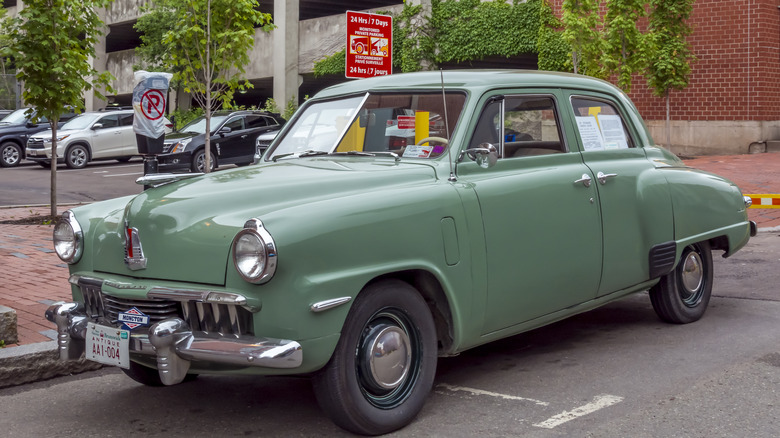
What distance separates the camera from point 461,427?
437 centimetres

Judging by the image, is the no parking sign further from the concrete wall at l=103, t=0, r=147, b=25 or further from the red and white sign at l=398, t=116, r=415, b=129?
the concrete wall at l=103, t=0, r=147, b=25

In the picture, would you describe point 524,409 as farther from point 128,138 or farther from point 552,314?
point 128,138

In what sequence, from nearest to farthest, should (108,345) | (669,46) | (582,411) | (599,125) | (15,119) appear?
(108,345)
(582,411)
(599,125)
(669,46)
(15,119)

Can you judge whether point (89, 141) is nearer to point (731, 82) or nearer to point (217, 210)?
point (731, 82)

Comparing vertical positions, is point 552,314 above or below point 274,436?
above

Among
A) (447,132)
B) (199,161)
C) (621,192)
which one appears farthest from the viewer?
(199,161)

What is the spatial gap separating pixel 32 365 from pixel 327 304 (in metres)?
2.49

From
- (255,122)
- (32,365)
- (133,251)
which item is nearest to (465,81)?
(133,251)

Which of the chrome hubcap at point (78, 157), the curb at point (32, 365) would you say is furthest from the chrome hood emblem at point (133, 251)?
the chrome hubcap at point (78, 157)

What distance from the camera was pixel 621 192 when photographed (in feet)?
18.7

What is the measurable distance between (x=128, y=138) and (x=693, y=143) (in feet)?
Answer: 51.4

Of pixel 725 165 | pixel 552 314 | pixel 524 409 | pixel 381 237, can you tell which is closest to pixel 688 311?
pixel 552 314

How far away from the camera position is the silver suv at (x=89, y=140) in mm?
24703

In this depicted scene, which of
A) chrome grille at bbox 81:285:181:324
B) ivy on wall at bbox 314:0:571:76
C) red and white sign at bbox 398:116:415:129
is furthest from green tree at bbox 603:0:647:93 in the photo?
chrome grille at bbox 81:285:181:324
